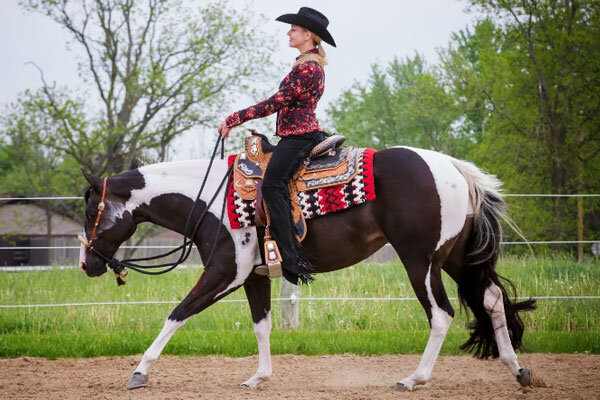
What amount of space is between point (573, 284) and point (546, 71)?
1298 centimetres

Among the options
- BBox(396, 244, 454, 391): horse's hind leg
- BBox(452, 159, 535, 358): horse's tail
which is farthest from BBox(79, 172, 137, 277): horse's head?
BBox(452, 159, 535, 358): horse's tail

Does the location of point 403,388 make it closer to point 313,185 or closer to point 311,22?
point 313,185

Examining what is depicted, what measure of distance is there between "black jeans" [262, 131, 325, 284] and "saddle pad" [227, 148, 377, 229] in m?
0.17

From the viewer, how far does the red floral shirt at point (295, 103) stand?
4.43 meters

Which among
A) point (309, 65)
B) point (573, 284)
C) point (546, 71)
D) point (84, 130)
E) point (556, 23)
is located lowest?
point (573, 284)

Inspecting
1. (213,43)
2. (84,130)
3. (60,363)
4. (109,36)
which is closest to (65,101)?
(84,130)

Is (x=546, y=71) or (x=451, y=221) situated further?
(x=546, y=71)

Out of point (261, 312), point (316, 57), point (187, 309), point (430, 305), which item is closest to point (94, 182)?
point (187, 309)

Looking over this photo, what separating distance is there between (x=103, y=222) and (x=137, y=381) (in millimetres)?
1262

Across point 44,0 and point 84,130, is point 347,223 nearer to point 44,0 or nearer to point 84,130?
point 84,130

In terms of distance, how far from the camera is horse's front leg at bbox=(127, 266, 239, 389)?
439 centimetres

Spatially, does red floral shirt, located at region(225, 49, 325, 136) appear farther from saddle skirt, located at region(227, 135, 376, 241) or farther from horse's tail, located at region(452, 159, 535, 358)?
horse's tail, located at region(452, 159, 535, 358)

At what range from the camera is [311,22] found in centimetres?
450

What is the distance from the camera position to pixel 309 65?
448 centimetres
